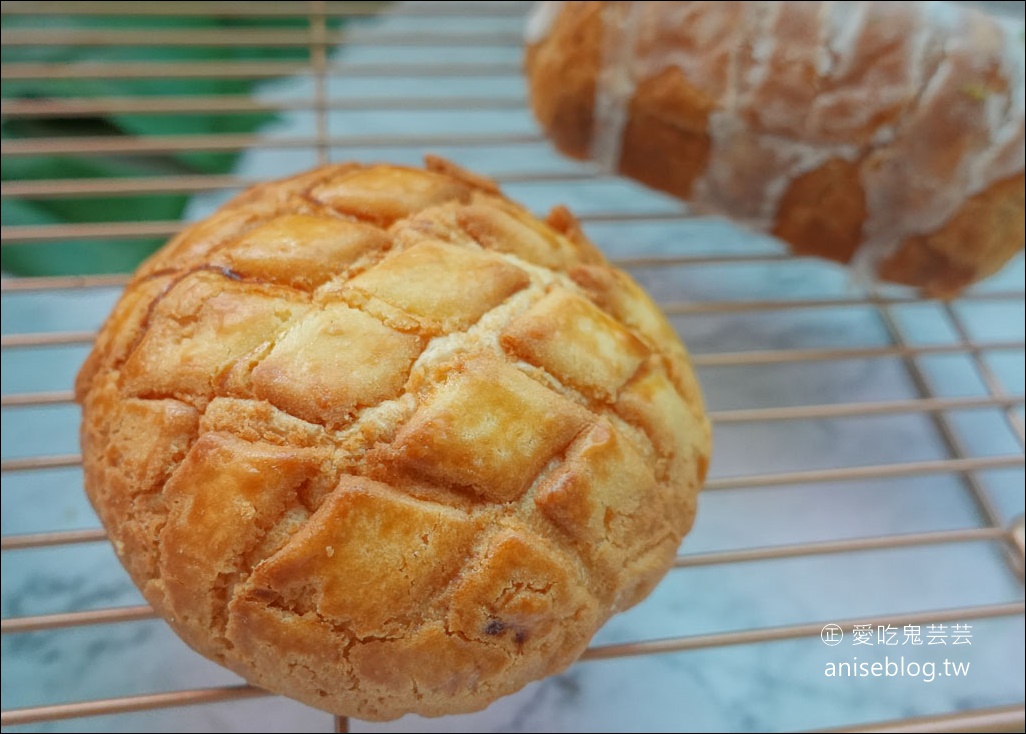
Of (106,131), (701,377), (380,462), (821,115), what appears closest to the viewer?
(380,462)

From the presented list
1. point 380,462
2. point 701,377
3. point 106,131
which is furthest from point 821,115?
point 106,131

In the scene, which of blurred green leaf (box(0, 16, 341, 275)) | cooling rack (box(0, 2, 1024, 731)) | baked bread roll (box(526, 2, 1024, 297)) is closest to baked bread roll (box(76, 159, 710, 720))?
cooling rack (box(0, 2, 1024, 731))

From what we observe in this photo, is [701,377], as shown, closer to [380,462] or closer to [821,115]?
[821,115]

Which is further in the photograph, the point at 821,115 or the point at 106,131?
the point at 106,131

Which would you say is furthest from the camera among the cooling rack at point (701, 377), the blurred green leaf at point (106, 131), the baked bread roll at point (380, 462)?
the blurred green leaf at point (106, 131)

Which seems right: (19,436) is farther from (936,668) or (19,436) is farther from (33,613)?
(936,668)

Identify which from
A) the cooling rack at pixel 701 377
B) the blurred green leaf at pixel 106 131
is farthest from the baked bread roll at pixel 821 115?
the blurred green leaf at pixel 106 131

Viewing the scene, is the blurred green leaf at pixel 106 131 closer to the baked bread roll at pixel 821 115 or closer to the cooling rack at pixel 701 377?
the cooling rack at pixel 701 377
